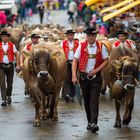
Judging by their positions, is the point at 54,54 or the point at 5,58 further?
the point at 5,58

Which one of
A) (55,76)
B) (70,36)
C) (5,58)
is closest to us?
(55,76)

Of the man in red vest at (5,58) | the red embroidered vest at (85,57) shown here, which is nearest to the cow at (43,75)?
the red embroidered vest at (85,57)

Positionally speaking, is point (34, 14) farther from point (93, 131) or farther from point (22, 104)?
point (93, 131)

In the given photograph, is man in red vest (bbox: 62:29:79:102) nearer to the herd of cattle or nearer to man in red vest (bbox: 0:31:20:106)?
man in red vest (bbox: 0:31:20:106)

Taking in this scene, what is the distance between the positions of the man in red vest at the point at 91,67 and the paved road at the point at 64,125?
43cm

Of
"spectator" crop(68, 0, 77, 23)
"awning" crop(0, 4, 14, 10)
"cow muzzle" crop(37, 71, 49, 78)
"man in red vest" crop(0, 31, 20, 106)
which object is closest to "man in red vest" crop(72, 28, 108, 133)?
"cow muzzle" crop(37, 71, 49, 78)

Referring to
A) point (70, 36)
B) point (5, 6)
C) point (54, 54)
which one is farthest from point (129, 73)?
point (5, 6)

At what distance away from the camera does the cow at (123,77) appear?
49.6 ft

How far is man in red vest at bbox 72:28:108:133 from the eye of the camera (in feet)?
49.3

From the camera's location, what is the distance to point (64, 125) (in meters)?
16.0

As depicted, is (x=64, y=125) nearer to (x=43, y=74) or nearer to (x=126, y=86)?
(x=43, y=74)

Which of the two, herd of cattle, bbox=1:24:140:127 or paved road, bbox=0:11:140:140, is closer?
paved road, bbox=0:11:140:140

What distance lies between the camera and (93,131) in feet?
49.1

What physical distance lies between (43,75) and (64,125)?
52.5 inches
